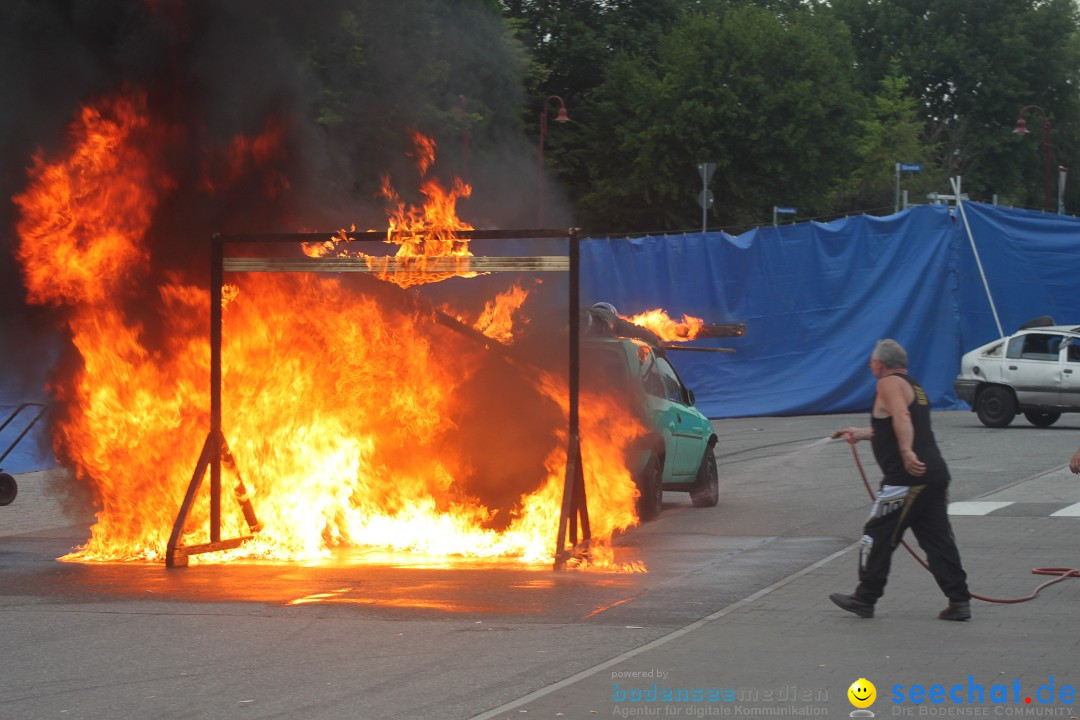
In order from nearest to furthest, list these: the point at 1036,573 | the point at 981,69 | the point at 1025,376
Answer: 1. the point at 1036,573
2. the point at 1025,376
3. the point at 981,69

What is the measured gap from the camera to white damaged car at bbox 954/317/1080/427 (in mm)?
21859

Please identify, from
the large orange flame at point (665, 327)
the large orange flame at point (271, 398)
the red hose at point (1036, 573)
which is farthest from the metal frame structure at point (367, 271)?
the large orange flame at point (665, 327)

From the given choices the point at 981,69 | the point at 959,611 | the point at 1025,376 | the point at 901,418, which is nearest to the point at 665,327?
the point at 901,418

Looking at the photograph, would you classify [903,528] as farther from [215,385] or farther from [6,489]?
[6,489]

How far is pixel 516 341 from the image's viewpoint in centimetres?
1205

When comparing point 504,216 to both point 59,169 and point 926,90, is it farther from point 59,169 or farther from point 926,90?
point 926,90

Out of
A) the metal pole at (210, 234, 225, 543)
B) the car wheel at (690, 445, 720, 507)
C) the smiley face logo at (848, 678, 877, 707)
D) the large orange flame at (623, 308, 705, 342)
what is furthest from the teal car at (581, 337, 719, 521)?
the smiley face logo at (848, 678, 877, 707)

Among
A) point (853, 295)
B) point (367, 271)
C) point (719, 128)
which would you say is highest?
point (719, 128)

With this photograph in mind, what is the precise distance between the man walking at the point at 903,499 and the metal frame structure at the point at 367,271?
8.62 ft

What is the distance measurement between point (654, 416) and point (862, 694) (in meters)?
6.91

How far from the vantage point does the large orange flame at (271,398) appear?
1179cm

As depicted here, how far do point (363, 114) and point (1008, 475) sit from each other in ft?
26.6

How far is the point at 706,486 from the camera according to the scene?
47.8 ft

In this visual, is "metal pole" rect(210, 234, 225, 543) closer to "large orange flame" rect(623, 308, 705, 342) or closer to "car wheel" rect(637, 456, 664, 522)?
"car wheel" rect(637, 456, 664, 522)
